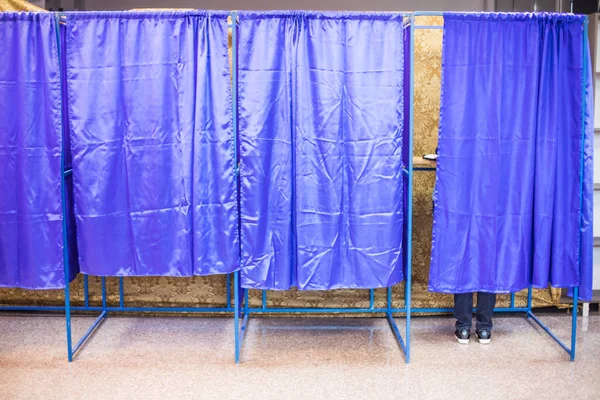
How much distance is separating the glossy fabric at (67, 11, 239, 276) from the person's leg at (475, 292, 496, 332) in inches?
55.5

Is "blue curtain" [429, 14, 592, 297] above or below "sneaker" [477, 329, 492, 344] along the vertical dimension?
above

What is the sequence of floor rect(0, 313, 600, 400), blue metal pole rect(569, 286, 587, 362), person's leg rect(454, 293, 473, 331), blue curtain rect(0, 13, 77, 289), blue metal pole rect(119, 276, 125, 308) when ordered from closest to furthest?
1. floor rect(0, 313, 600, 400)
2. blue curtain rect(0, 13, 77, 289)
3. blue metal pole rect(569, 286, 587, 362)
4. person's leg rect(454, 293, 473, 331)
5. blue metal pole rect(119, 276, 125, 308)

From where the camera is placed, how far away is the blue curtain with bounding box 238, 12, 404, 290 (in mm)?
3469

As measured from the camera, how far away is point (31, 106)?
3.55 metres

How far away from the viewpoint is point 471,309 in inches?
156

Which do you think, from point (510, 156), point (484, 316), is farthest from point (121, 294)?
point (510, 156)

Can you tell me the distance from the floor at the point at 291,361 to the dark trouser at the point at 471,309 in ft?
0.41

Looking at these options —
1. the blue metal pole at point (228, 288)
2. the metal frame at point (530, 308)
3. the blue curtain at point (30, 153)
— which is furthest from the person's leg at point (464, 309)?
the blue curtain at point (30, 153)

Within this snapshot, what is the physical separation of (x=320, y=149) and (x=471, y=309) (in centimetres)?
129

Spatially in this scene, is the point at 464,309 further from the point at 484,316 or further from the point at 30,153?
the point at 30,153

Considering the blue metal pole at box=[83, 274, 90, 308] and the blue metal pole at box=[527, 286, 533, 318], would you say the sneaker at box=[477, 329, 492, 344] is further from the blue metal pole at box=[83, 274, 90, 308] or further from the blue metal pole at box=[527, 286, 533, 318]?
the blue metal pole at box=[83, 274, 90, 308]

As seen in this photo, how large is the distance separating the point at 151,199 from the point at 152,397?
0.99 metres

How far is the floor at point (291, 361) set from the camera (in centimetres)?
340

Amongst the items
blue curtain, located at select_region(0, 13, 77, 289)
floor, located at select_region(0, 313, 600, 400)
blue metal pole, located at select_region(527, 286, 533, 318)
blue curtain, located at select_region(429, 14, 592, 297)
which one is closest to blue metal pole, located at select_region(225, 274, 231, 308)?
floor, located at select_region(0, 313, 600, 400)
